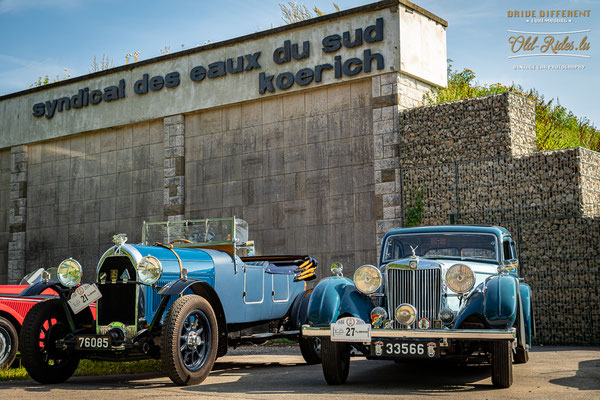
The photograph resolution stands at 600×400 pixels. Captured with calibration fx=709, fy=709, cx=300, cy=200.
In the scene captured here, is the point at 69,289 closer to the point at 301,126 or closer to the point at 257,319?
the point at 257,319

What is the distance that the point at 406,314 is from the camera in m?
6.18

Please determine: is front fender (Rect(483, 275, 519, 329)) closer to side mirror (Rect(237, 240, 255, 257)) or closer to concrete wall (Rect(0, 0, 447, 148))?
side mirror (Rect(237, 240, 255, 257))

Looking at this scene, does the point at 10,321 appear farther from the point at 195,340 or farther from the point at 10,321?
the point at 195,340

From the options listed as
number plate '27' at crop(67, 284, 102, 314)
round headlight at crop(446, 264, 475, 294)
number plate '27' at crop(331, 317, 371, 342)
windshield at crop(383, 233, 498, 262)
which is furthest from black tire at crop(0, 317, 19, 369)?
round headlight at crop(446, 264, 475, 294)

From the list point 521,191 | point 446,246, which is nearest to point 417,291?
point 446,246

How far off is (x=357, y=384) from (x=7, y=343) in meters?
4.28

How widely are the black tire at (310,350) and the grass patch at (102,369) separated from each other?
68.6 inches

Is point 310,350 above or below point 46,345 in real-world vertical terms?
below

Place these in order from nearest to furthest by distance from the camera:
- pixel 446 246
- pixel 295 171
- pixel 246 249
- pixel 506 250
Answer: pixel 446 246
pixel 506 250
pixel 246 249
pixel 295 171

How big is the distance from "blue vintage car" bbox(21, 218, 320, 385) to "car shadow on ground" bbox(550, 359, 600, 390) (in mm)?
3315

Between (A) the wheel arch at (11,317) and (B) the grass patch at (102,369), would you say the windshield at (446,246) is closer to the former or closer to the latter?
(B) the grass patch at (102,369)

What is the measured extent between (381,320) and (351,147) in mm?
8056

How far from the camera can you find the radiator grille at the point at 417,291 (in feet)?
20.9

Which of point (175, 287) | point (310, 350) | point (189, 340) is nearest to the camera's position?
point (189, 340)
